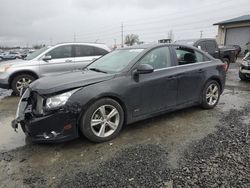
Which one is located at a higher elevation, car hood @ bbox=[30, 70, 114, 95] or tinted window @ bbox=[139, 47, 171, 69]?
tinted window @ bbox=[139, 47, 171, 69]

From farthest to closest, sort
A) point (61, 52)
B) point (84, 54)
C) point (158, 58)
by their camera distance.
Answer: point (84, 54) → point (61, 52) → point (158, 58)

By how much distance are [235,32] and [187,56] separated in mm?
25316

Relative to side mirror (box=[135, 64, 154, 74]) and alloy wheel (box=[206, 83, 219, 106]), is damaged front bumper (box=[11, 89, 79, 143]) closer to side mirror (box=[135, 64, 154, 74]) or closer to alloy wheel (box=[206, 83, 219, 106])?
side mirror (box=[135, 64, 154, 74])

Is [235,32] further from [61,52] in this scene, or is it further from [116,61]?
[116,61]

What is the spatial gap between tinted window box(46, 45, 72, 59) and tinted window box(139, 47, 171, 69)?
421cm

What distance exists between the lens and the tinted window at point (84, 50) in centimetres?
763

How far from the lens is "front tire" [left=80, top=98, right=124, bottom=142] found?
3.22 meters

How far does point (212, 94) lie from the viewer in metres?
5.01

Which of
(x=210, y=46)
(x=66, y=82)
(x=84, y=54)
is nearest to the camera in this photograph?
(x=66, y=82)

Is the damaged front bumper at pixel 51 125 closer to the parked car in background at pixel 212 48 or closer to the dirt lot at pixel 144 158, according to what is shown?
the dirt lot at pixel 144 158

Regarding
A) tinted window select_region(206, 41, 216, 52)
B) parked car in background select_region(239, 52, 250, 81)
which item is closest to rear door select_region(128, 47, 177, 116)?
parked car in background select_region(239, 52, 250, 81)

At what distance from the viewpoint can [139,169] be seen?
8.89ft

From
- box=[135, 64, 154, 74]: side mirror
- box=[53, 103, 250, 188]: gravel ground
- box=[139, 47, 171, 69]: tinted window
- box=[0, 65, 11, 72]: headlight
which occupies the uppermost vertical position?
box=[139, 47, 171, 69]: tinted window

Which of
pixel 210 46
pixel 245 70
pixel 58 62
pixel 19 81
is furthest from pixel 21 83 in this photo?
pixel 210 46
